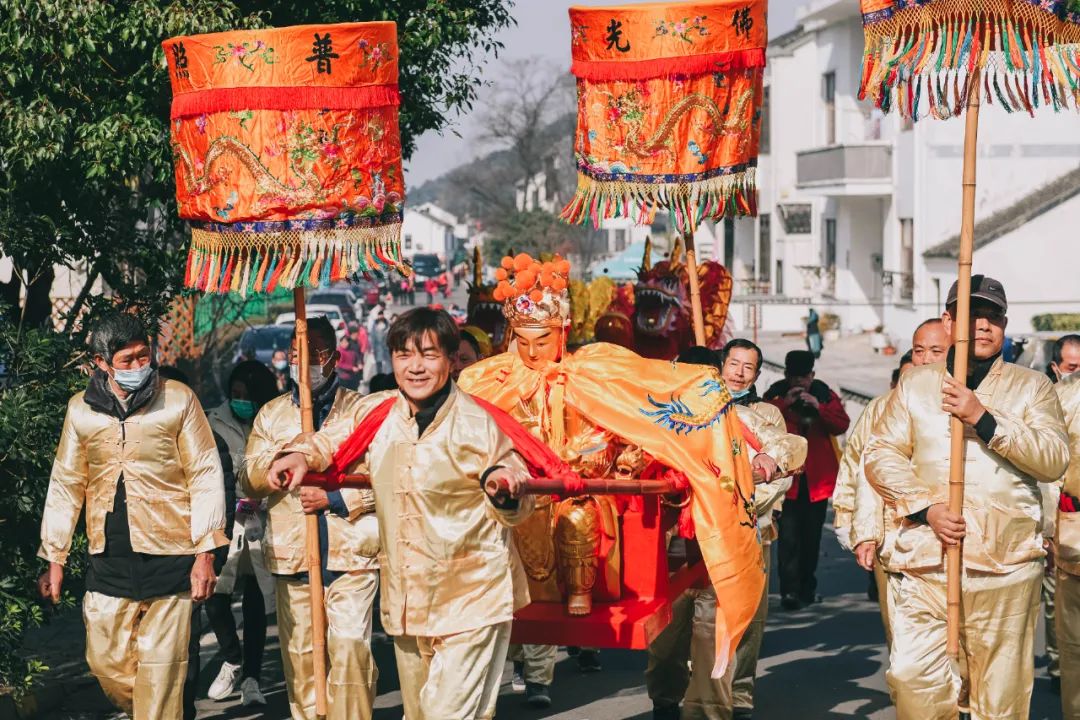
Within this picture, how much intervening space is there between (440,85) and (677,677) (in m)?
4.81

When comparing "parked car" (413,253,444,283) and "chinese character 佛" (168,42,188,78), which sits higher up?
"chinese character 佛" (168,42,188,78)

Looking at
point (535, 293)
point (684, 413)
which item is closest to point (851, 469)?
point (684, 413)

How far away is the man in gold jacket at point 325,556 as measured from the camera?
7605 mm

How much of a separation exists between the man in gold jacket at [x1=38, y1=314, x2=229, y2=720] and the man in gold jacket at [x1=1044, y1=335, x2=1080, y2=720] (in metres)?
3.96

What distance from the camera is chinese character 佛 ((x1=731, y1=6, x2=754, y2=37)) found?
388 inches

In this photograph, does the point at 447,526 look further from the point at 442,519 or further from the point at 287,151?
the point at 287,151

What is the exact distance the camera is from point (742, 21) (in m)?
9.88

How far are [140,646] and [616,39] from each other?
15.7 ft

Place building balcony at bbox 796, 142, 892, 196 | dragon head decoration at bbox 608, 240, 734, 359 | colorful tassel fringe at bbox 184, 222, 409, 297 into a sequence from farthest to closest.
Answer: building balcony at bbox 796, 142, 892, 196
dragon head decoration at bbox 608, 240, 734, 359
colorful tassel fringe at bbox 184, 222, 409, 297

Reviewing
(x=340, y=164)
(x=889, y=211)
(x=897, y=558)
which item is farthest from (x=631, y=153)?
(x=889, y=211)

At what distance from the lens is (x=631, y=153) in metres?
10.2

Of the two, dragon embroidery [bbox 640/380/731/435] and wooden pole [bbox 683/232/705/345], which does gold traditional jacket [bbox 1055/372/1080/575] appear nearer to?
dragon embroidery [bbox 640/380/731/435]

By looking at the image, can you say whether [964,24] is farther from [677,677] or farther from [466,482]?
[677,677]

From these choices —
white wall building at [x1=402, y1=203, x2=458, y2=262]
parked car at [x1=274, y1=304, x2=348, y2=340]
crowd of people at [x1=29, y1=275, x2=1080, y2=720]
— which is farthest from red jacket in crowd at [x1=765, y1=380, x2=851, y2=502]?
white wall building at [x1=402, y1=203, x2=458, y2=262]
